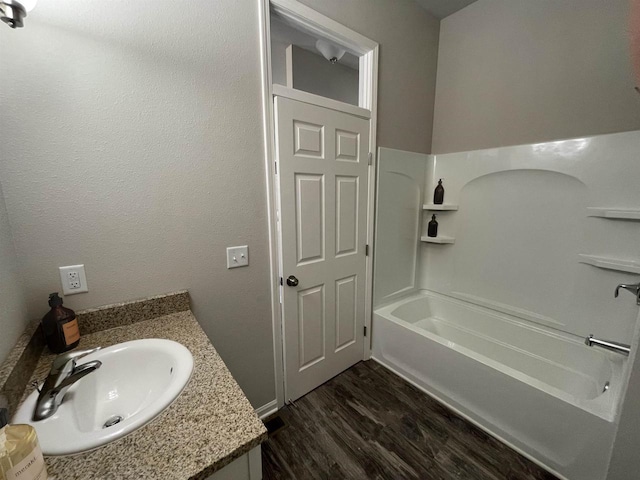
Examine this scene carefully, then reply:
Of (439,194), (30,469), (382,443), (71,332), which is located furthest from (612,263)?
(71,332)

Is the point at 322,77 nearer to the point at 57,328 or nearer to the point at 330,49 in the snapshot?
the point at 330,49

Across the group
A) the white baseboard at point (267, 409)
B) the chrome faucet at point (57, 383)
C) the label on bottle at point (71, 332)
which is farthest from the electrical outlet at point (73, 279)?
the white baseboard at point (267, 409)

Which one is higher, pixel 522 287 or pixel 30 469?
pixel 30 469

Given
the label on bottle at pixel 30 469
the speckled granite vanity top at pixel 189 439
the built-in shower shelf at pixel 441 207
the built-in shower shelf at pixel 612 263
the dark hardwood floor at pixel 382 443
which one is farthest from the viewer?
the built-in shower shelf at pixel 441 207

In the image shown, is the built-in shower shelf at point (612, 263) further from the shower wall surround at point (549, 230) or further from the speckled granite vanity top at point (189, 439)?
the speckled granite vanity top at point (189, 439)

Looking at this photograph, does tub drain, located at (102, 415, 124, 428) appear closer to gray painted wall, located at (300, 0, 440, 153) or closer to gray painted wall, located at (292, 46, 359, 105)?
gray painted wall, located at (300, 0, 440, 153)

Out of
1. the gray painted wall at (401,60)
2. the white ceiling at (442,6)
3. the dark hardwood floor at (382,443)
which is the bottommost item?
the dark hardwood floor at (382,443)

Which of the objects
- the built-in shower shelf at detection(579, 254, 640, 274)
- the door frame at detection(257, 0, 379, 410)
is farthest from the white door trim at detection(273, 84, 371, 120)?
the built-in shower shelf at detection(579, 254, 640, 274)

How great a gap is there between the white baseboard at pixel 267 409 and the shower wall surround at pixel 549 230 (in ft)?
5.82

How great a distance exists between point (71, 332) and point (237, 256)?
0.70 metres

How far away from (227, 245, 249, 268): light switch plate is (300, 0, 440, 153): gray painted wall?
1.31 metres

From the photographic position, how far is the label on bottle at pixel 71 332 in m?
0.92

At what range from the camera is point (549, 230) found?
1792 millimetres

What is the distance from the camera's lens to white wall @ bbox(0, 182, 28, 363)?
752 millimetres
